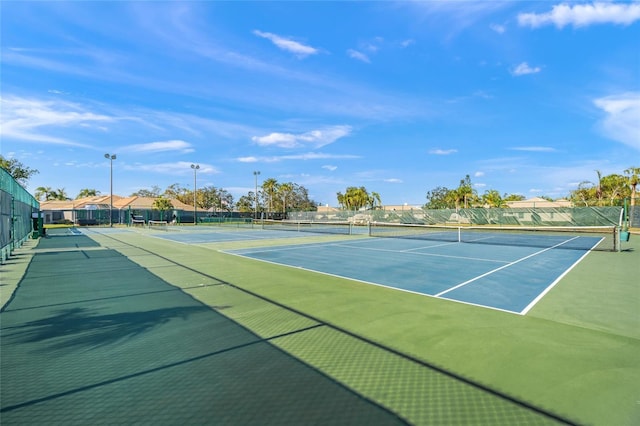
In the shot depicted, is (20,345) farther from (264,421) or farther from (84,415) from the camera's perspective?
(264,421)

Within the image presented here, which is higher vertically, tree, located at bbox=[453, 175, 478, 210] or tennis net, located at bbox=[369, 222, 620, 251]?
tree, located at bbox=[453, 175, 478, 210]

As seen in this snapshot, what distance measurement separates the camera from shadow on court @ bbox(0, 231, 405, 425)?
112 inches

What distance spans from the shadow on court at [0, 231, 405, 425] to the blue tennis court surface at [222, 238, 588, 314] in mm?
4013

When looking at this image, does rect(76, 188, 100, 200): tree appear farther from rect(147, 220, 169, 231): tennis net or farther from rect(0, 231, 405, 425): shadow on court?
rect(0, 231, 405, 425): shadow on court

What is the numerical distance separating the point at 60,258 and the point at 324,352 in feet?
42.1

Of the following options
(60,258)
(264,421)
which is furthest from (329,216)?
(264,421)

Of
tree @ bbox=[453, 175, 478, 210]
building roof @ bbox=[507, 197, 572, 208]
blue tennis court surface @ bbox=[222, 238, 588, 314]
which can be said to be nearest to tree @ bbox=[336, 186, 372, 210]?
tree @ bbox=[453, 175, 478, 210]

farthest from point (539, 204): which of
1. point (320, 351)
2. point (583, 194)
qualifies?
point (320, 351)

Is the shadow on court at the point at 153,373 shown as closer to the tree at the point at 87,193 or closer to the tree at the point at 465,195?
the tree at the point at 465,195

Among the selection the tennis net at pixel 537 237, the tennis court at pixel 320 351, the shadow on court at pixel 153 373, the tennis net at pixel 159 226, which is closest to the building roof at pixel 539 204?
the tennis net at pixel 537 237

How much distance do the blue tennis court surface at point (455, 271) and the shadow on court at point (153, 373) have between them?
13.2 ft

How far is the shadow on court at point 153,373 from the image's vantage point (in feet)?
Result: 9.36

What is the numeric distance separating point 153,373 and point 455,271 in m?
8.31

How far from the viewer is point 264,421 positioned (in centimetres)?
275
